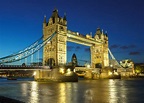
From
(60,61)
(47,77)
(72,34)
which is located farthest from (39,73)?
(72,34)

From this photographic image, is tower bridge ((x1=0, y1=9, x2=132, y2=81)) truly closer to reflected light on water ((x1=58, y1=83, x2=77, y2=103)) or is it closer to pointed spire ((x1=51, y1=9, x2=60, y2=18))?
pointed spire ((x1=51, y1=9, x2=60, y2=18))

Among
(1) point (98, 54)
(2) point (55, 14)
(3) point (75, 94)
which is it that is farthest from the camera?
(1) point (98, 54)

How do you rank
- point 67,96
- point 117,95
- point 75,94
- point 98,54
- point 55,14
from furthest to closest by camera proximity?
point 98,54 → point 55,14 → point 75,94 → point 117,95 → point 67,96

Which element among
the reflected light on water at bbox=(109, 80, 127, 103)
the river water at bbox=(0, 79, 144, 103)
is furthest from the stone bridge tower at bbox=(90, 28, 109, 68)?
the reflected light on water at bbox=(109, 80, 127, 103)

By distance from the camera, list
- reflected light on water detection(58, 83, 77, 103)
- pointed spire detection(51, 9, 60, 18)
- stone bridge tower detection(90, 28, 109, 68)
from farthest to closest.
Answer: stone bridge tower detection(90, 28, 109, 68), pointed spire detection(51, 9, 60, 18), reflected light on water detection(58, 83, 77, 103)

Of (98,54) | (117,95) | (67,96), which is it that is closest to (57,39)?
(98,54)

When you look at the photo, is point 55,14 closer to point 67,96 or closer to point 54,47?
point 54,47

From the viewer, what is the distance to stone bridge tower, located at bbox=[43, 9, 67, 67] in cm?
6155

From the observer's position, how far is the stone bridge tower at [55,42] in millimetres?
61550

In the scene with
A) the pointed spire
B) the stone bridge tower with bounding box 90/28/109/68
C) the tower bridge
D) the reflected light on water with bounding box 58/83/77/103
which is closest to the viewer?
the reflected light on water with bounding box 58/83/77/103

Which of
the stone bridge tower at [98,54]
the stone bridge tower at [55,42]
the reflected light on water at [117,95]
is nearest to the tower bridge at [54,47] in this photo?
the stone bridge tower at [55,42]

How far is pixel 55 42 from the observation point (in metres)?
62.4

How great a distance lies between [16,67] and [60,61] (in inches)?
614

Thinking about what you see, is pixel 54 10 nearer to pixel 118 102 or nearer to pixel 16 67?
pixel 16 67
